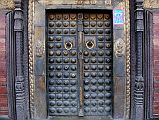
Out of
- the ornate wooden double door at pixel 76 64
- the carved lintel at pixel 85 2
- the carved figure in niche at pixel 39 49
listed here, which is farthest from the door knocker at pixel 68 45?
the carved lintel at pixel 85 2

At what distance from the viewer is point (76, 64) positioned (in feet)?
21.1

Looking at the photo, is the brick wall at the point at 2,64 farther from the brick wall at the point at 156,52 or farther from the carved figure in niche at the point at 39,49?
the brick wall at the point at 156,52

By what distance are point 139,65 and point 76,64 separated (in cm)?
134

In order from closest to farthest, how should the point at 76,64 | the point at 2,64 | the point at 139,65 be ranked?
1. the point at 139,65
2. the point at 2,64
3. the point at 76,64

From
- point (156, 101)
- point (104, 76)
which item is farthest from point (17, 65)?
point (156, 101)

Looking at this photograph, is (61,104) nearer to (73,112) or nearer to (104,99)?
(73,112)

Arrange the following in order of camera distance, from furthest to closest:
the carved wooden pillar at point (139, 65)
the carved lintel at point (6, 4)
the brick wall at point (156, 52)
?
1. the carved lintel at point (6, 4)
2. the brick wall at point (156, 52)
3. the carved wooden pillar at point (139, 65)

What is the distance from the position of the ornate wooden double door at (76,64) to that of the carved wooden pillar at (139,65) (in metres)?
0.61

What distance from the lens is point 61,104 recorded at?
646cm

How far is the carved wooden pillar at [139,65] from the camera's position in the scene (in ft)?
19.7

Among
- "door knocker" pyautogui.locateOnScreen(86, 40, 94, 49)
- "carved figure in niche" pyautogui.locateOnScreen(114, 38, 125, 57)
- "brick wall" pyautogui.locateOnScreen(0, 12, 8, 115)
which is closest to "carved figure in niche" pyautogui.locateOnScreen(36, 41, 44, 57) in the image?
"brick wall" pyautogui.locateOnScreen(0, 12, 8, 115)

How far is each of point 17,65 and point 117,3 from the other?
95.9 inches

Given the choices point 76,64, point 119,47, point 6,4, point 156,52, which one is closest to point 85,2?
point 119,47

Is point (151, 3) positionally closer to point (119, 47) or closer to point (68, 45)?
point (119, 47)
